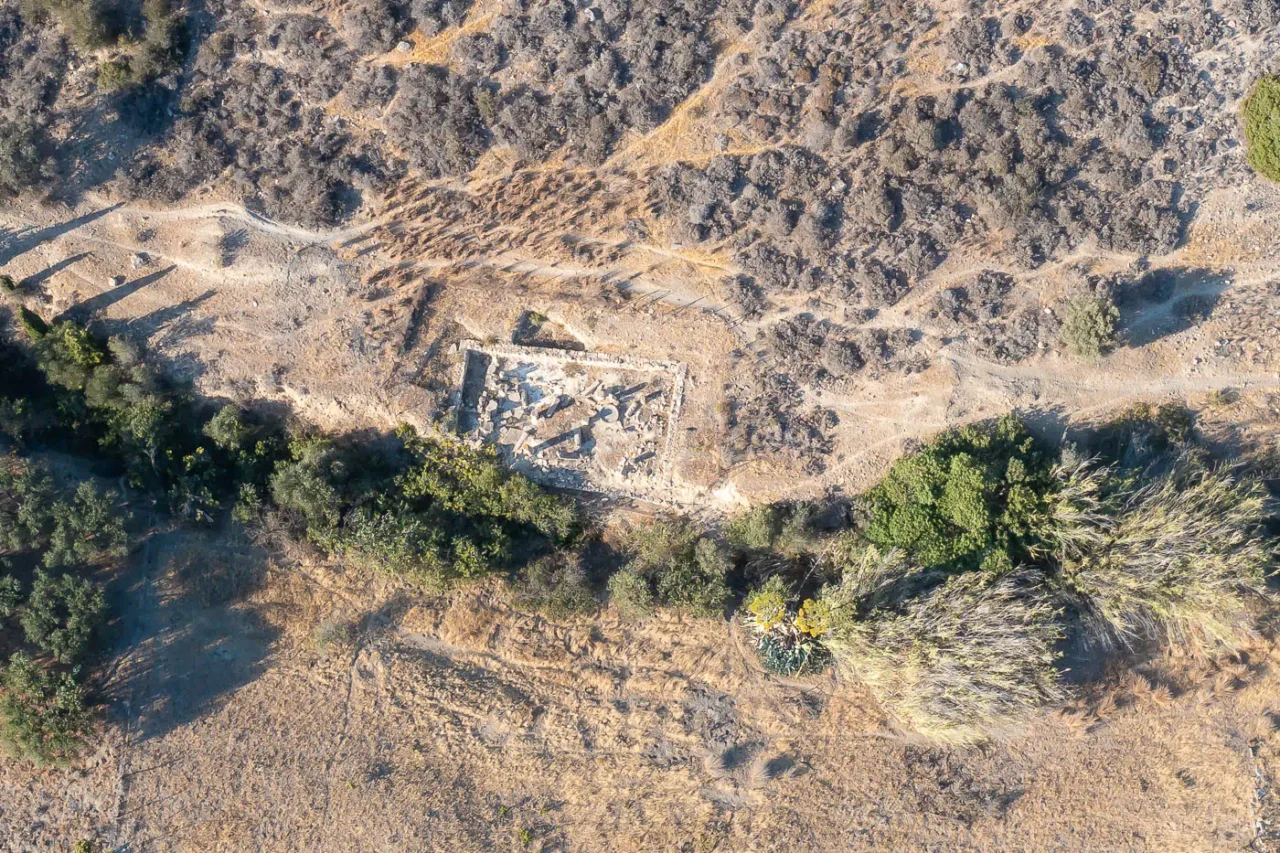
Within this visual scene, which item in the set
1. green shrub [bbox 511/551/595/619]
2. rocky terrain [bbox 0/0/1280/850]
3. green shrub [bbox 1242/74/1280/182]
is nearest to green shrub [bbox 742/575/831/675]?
rocky terrain [bbox 0/0/1280/850]

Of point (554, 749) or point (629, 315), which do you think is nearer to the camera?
point (629, 315)

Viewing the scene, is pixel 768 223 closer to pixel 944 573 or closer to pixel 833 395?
pixel 833 395

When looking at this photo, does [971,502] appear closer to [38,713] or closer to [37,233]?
[38,713]

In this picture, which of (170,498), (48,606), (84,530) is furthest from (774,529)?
(48,606)

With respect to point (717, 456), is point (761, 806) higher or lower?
lower

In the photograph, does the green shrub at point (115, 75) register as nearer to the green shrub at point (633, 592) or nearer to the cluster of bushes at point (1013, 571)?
the green shrub at point (633, 592)

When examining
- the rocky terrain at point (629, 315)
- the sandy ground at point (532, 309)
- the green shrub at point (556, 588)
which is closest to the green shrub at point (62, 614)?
the rocky terrain at point (629, 315)

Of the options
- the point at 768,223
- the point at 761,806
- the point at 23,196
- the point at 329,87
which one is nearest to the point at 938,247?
the point at 768,223
